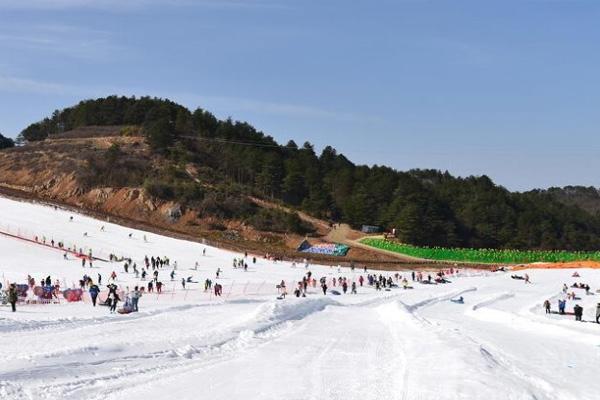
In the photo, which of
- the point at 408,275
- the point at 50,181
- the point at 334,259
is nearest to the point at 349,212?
the point at 334,259

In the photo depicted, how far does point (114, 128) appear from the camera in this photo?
124 m

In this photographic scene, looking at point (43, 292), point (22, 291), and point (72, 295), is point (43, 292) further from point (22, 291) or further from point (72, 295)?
point (72, 295)

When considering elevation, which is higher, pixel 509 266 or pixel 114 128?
pixel 114 128

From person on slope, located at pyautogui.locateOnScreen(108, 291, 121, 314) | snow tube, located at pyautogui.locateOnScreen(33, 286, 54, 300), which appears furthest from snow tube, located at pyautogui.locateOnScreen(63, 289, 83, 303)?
person on slope, located at pyautogui.locateOnScreen(108, 291, 121, 314)

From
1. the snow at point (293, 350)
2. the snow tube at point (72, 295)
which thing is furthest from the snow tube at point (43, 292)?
the snow at point (293, 350)

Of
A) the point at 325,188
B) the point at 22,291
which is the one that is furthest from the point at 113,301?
the point at 325,188

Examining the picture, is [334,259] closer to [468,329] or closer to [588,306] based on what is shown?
[588,306]

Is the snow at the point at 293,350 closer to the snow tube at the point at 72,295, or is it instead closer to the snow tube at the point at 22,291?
the snow tube at the point at 72,295

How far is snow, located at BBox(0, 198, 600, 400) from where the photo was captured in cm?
1391

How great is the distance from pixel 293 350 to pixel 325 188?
274ft

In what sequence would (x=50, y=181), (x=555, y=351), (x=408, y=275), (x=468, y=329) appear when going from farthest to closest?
1. (x=50, y=181)
2. (x=408, y=275)
3. (x=468, y=329)
4. (x=555, y=351)

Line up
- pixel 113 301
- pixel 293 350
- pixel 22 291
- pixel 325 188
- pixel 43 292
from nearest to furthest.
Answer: pixel 293 350 < pixel 113 301 < pixel 22 291 < pixel 43 292 < pixel 325 188

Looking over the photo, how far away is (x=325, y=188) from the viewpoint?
102625 mm

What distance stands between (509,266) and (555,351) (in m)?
50.7
